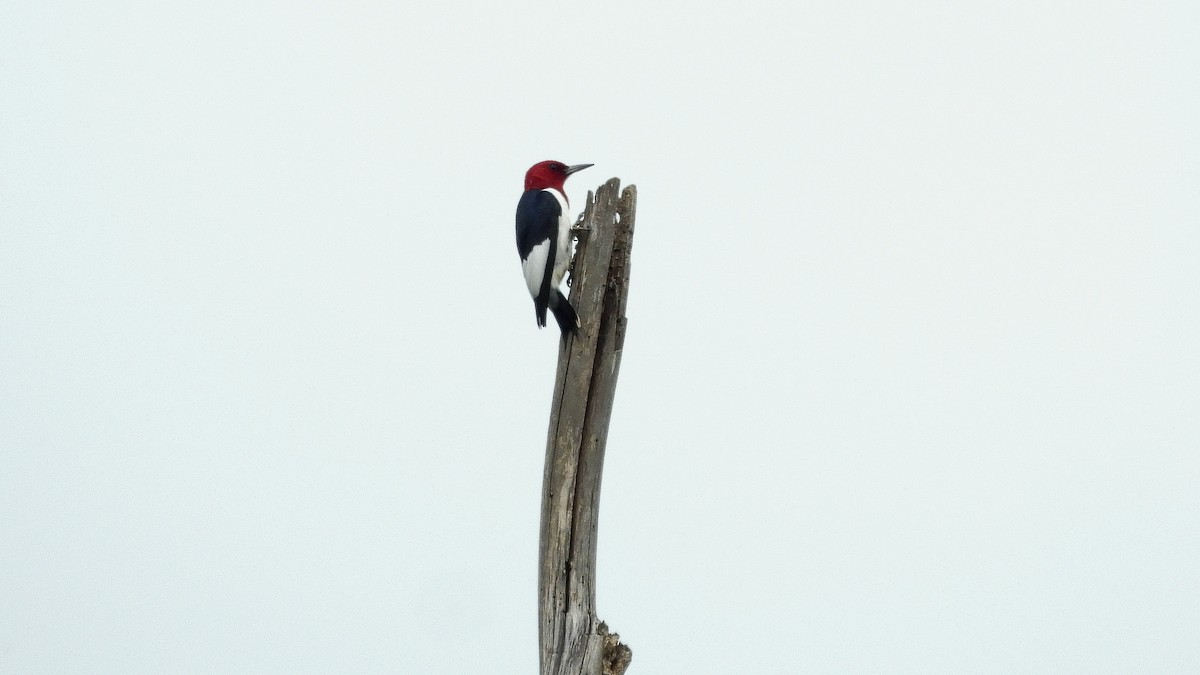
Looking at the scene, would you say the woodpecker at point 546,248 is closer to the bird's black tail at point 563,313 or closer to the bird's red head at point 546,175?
the bird's black tail at point 563,313

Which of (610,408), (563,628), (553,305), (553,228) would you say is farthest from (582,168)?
(563,628)

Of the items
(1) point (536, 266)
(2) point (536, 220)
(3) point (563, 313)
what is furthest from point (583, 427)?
(2) point (536, 220)

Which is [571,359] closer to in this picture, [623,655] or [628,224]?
[628,224]

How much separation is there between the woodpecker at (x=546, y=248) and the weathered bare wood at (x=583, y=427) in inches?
4.3

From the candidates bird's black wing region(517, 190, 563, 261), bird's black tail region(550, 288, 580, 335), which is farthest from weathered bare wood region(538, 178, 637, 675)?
bird's black wing region(517, 190, 563, 261)

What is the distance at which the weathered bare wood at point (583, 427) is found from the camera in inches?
179

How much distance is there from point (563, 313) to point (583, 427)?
476 mm

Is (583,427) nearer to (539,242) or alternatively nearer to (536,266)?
(536,266)

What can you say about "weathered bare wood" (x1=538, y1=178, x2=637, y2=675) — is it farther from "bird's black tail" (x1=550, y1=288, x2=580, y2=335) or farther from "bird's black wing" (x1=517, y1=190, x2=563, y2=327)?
"bird's black wing" (x1=517, y1=190, x2=563, y2=327)

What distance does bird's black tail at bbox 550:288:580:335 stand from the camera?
4.64 metres

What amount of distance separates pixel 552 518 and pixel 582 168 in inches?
76.8

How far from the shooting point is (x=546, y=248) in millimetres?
4910

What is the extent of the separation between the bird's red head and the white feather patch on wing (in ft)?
2.07

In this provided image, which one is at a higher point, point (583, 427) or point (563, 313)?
point (563, 313)
